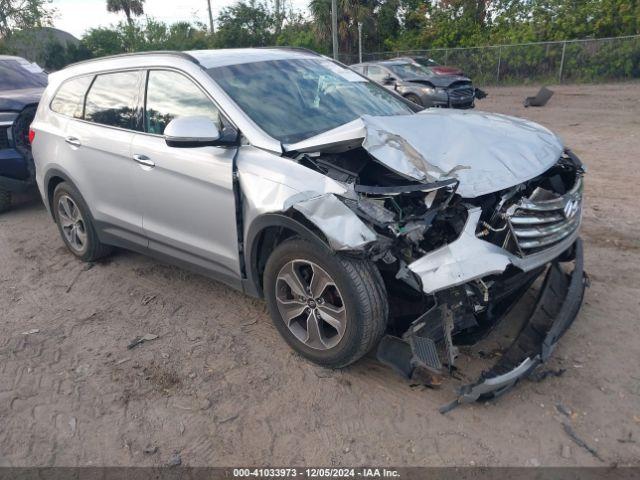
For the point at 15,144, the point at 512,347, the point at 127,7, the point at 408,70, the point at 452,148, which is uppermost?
the point at 127,7

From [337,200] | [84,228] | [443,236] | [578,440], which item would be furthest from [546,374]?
[84,228]

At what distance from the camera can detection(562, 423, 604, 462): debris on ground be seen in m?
2.65

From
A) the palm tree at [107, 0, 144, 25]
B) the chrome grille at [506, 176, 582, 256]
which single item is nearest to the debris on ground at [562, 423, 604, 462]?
the chrome grille at [506, 176, 582, 256]

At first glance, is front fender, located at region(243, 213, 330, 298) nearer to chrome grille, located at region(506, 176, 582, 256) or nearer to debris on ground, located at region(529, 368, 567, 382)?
chrome grille, located at region(506, 176, 582, 256)

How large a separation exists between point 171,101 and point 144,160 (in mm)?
489

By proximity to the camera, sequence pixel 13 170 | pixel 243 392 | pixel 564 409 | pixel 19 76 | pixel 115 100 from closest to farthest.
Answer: pixel 564 409, pixel 243 392, pixel 115 100, pixel 13 170, pixel 19 76

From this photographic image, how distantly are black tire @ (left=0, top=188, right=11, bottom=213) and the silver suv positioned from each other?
3.36 m

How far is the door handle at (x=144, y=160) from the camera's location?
3962mm

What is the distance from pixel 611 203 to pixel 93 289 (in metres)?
5.52

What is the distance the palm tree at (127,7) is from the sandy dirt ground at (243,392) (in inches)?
1850

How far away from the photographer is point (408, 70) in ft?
54.3

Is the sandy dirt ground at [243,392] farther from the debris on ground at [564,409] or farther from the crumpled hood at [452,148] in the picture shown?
the crumpled hood at [452,148]

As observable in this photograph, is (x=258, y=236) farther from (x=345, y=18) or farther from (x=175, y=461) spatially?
(x=345, y=18)

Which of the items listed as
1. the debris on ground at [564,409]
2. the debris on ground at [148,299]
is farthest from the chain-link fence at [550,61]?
the debris on ground at [564,409]
